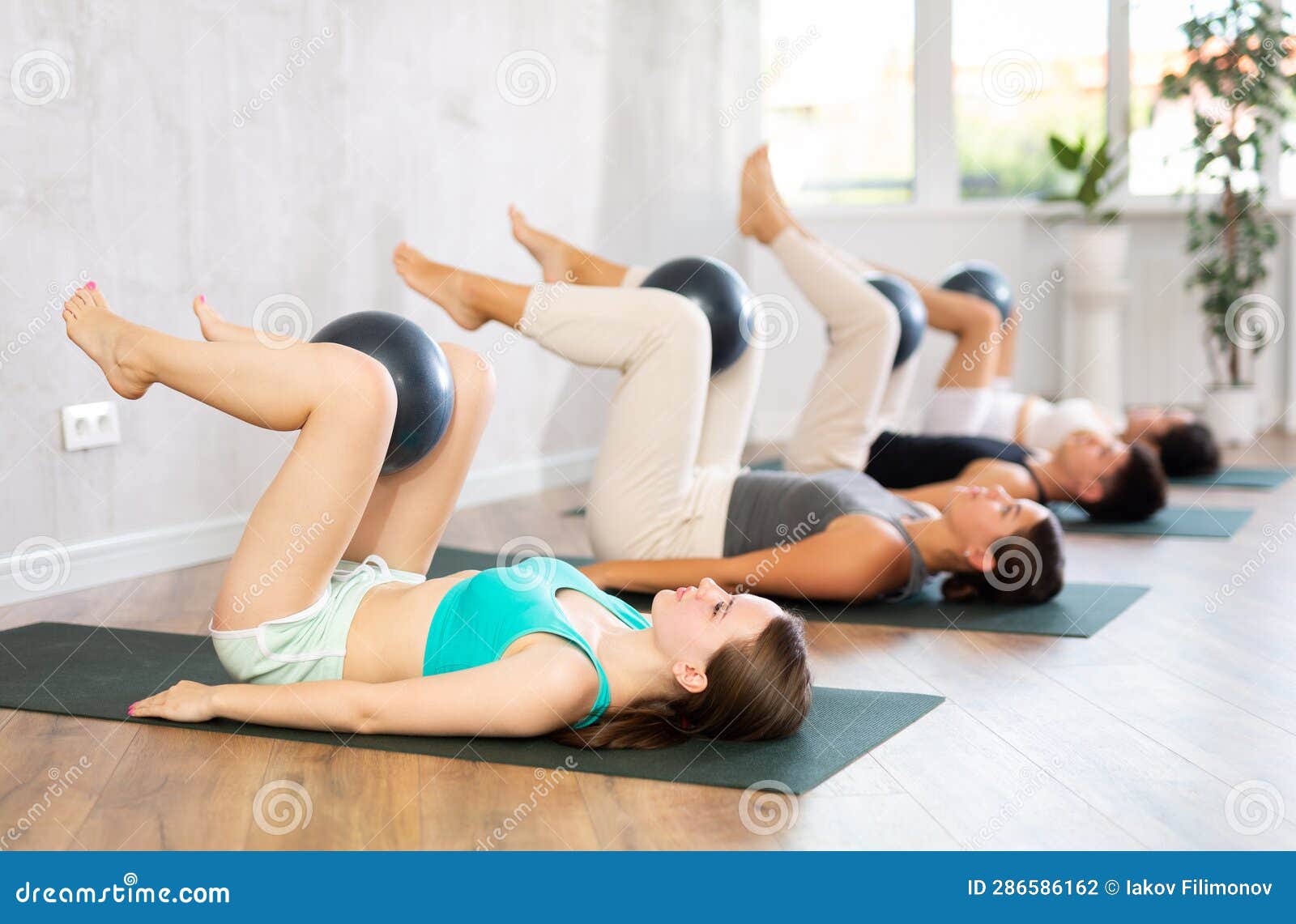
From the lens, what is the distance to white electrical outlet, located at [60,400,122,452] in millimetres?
3000

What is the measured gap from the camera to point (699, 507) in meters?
2.90

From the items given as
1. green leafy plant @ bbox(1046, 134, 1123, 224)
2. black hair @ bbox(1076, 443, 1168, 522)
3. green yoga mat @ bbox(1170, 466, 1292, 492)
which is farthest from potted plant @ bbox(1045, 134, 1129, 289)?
black hair @ bbox(1076, 443, 1168, 522)

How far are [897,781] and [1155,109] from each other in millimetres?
5789

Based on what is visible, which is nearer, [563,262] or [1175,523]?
[563,262]

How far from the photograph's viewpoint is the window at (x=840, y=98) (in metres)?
6.77

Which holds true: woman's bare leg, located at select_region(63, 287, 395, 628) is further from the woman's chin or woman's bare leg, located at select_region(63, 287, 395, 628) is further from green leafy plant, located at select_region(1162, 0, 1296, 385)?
green leafy plant, located at select_region(1162, 0, 1296, 385)

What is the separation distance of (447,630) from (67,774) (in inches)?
21.4

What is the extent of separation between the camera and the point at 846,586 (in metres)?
2.73

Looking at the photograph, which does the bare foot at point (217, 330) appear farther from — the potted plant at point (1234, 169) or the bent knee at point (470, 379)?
the potted plant at point (1234, 169)

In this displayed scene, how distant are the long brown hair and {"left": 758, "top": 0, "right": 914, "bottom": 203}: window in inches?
208

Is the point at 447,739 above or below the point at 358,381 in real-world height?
below

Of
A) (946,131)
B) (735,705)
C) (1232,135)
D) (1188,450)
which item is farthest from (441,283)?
(946,131)

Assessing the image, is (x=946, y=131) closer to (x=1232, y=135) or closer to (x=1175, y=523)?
(x=1232, y=135)
